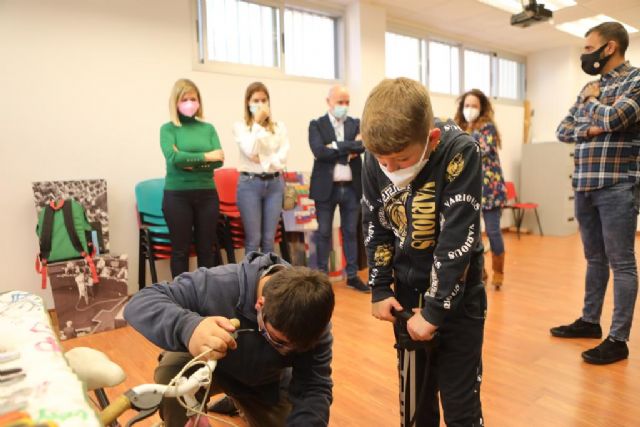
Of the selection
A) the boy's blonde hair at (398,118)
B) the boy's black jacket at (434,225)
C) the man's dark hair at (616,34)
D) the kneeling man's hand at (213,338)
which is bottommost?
the kneeling man's hand at (213,338)

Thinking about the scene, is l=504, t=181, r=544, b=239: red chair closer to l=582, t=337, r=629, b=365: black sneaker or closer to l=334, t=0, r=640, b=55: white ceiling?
l=334, t=0, r=640, b=55: white ceiling

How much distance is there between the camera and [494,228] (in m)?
3.09

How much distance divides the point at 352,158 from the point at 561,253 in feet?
8.68

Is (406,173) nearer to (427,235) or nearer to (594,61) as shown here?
(427,235)

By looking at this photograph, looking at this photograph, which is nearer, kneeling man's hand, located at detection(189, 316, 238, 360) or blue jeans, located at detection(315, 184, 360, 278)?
kneeling man's hand, located at detection(189, 316, 238, 360)

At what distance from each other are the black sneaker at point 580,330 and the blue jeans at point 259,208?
1829 millimetres

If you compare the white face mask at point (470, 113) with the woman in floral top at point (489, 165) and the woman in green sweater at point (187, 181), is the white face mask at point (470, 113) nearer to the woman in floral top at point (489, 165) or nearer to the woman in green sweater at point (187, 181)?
the woman in floral top at point (489, 165)

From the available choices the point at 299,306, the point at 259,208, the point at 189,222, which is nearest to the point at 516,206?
the point at 259,208

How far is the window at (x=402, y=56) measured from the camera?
5.10 m

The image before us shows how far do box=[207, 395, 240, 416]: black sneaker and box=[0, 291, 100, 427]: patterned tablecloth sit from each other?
3.26 feet

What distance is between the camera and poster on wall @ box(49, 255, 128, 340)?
8.26ft

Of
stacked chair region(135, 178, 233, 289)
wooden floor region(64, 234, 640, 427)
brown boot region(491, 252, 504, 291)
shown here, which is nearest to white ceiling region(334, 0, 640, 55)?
stacked chair region(135, 178, 233, 289)

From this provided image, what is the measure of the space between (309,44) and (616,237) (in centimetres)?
330

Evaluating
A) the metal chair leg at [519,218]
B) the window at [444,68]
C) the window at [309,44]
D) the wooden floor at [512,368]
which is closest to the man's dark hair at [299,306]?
the wooden floor at [512,368]
